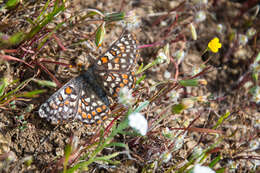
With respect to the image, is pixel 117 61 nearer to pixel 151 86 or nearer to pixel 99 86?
pixel 99 86

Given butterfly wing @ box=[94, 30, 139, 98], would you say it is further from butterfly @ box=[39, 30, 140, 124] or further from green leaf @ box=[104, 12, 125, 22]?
green leaf @ box=[104, 12, 125, 22]

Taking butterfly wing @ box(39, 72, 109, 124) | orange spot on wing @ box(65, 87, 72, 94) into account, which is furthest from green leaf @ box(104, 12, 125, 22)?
orange spot on wing @ box(65, 87, 72, 94)

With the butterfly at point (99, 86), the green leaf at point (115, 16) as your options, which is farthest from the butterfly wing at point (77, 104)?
the green leaf at point (115, 16)

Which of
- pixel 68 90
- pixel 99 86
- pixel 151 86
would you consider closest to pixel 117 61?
pixel 99 86

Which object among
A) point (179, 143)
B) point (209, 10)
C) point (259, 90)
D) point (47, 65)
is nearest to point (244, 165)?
point (259, 90)

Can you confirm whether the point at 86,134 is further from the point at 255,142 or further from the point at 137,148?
the point at 255,142

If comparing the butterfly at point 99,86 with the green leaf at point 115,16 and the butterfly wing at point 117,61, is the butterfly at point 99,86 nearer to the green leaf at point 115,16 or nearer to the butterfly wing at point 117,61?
the butterfly wing at point 117,61
